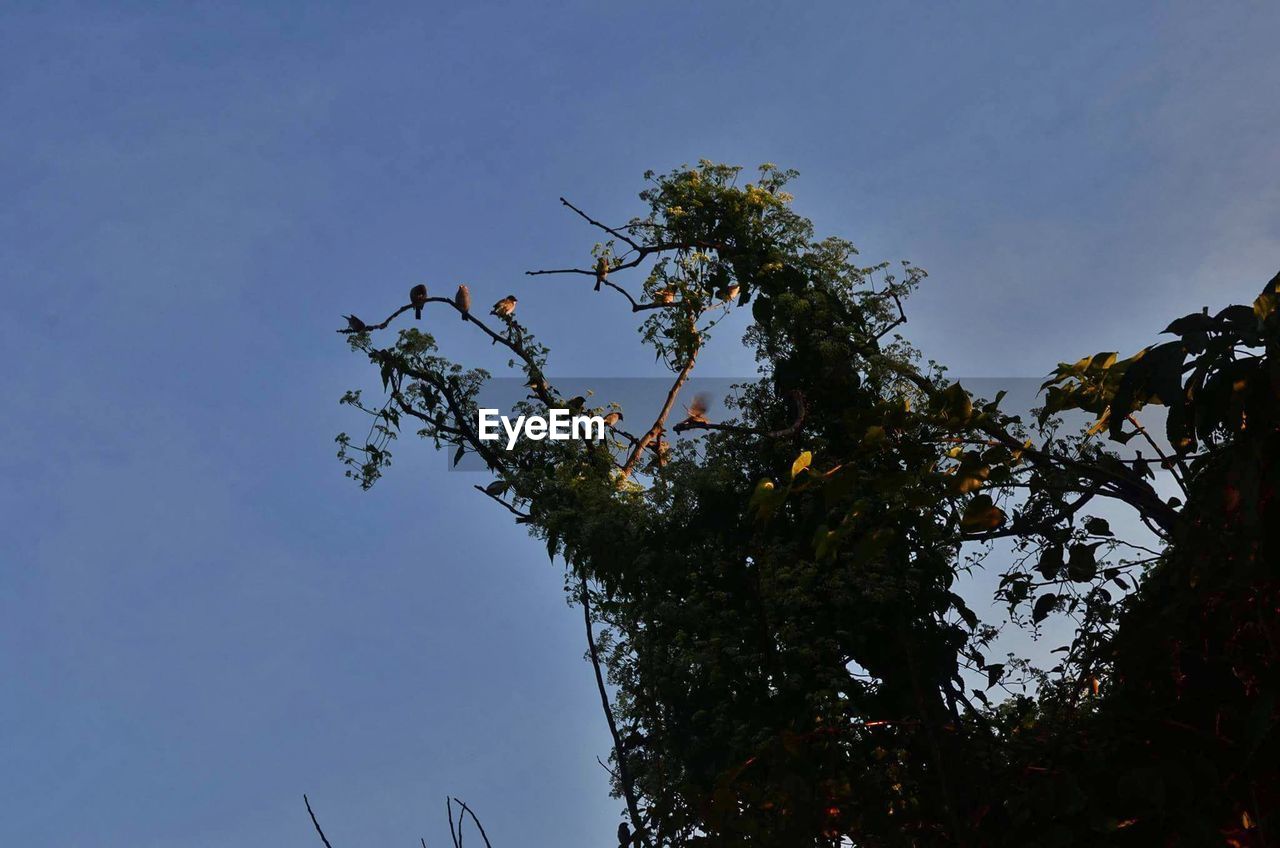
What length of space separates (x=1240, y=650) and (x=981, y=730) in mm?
477

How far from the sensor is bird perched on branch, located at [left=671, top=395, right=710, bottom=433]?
616 centimetres

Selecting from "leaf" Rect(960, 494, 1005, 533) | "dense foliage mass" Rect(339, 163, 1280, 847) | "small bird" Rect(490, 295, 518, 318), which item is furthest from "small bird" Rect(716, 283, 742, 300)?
"leaf" Rect(960, 494, 1005, 533)

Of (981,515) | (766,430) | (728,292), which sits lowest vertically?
(981,515)

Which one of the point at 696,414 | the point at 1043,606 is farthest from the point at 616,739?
the point at 696,414

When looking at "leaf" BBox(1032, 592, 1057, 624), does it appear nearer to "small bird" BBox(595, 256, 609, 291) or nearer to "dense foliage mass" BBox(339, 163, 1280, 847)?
"dense foliage mass" BBox(339, 163, 1280, 847)

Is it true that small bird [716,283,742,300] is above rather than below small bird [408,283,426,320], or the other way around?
below

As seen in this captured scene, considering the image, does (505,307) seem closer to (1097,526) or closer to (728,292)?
(728,292)

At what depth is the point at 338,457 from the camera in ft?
20.6

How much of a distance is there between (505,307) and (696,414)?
1.29m

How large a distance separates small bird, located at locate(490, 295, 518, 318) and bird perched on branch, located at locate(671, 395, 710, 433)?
1.18 m

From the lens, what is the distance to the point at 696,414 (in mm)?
6301

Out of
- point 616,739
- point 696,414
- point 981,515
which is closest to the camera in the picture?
point 981,515

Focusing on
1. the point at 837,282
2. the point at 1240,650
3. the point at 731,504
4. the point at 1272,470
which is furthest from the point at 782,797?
the point at 837,282

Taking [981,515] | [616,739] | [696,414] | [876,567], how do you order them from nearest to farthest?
[981,515] → [616,739] → [876,567] → [696,414]
